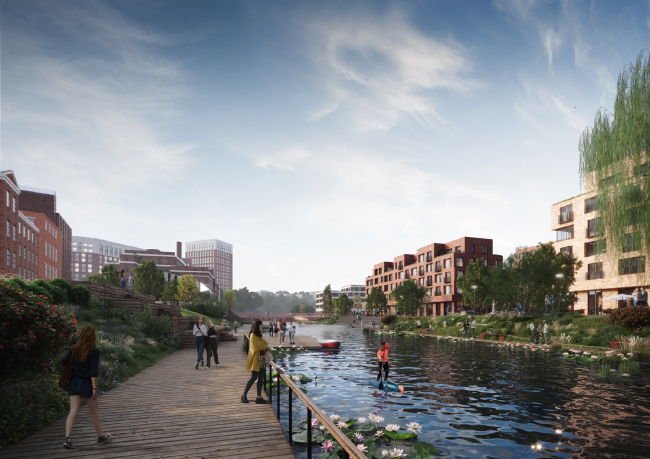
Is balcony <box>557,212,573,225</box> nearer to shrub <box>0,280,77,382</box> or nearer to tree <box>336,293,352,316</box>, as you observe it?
shrub <box>0,280,77,382</box>

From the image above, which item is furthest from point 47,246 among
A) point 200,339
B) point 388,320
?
point 200,339

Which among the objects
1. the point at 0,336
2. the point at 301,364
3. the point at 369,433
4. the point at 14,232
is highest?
the point at 14,232

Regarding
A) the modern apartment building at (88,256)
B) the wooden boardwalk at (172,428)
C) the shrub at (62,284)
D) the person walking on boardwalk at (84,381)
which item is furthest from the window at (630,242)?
the modern apartment building at (88,256)

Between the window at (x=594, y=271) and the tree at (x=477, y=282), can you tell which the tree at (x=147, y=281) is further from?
the window at (x=594, y=271)

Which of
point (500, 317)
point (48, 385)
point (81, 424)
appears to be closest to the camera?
point (81, 424)

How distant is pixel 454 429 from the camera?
448 inches

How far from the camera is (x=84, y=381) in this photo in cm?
750

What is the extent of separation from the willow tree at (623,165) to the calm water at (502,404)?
7092 mm

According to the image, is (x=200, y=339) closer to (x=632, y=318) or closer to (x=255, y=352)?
(x=255, y=352)

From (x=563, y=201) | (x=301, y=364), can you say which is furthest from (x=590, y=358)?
(x=563, y=201)

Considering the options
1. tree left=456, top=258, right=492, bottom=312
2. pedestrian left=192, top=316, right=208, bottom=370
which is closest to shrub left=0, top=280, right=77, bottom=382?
pedestrian left=192, top=316, right=208, bottom=370

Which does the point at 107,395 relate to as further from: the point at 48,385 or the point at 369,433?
the point at 369,433

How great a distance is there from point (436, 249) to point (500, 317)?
44883 millimetres

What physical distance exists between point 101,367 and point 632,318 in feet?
100
